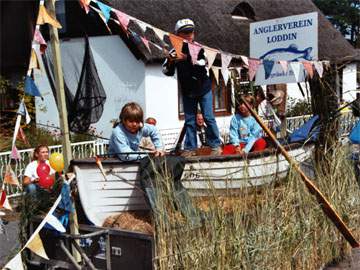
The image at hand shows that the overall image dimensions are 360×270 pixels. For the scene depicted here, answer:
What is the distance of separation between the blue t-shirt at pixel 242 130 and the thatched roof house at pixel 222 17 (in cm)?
738

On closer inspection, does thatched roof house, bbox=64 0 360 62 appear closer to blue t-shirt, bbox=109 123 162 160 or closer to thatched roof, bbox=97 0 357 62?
thatched roof, bbox=97 0 357 62

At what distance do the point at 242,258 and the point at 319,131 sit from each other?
218 centimetres

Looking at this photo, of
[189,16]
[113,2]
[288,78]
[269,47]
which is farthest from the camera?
[189,16]

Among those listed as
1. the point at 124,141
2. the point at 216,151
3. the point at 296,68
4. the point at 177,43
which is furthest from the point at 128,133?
the point at 296,68

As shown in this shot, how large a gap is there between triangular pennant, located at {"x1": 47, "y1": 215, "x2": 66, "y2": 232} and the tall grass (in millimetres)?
732

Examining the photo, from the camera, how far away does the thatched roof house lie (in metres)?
15.3

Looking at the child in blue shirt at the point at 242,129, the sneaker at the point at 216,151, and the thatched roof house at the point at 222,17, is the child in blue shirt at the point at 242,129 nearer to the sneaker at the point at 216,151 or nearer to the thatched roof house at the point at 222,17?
the sneaker at the point at 216,151

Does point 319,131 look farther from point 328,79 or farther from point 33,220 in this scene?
point 33,220

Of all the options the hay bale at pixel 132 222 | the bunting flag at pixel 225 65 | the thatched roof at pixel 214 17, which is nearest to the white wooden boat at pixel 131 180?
the hay bale at pixel 132 222

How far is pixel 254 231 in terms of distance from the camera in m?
4.32

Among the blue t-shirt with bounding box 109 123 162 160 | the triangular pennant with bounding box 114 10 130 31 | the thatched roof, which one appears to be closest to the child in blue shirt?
the blue t-shirt with bounding box 109 123 162 160

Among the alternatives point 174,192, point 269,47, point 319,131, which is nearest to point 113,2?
point 269,47

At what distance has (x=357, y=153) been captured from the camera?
614 cm

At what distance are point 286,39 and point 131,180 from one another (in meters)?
4.13
